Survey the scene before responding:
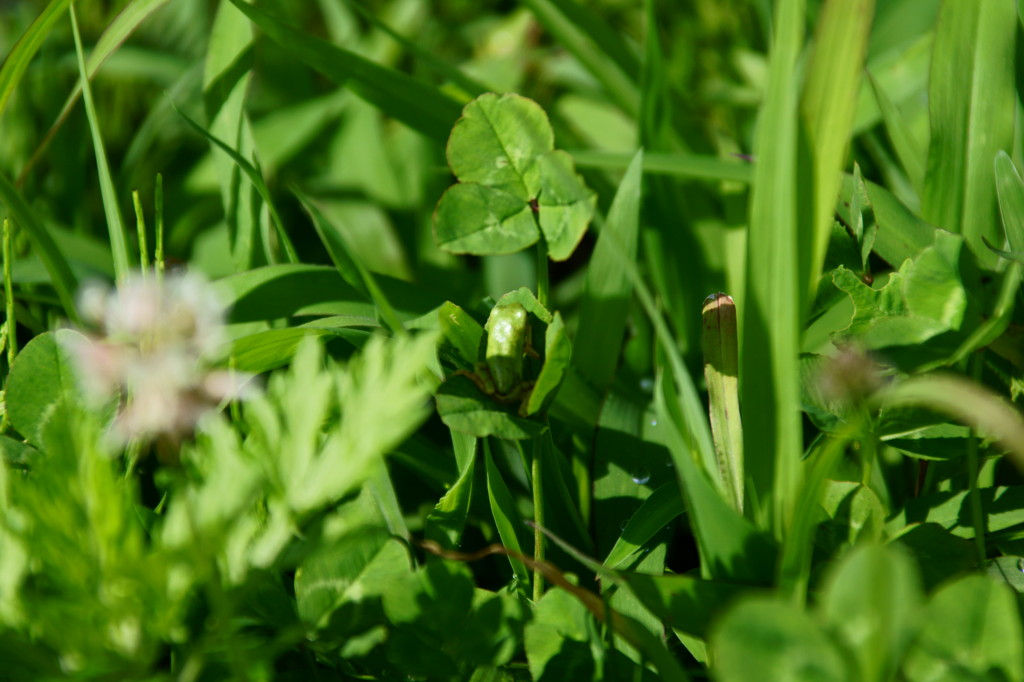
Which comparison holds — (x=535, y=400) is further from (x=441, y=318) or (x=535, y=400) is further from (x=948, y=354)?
(x=948, y=354)

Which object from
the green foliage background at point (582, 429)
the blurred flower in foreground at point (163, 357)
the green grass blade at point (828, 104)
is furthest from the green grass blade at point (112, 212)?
the green grass blade at point (828, 104)

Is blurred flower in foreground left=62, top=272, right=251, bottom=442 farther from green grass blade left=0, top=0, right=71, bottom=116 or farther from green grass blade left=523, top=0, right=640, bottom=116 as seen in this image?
green grass blade left=523, top=0, right=640, bottom=116

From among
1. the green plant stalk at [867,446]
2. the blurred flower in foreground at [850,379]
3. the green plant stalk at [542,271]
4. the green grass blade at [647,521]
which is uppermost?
the green plant stalk at [542,271]

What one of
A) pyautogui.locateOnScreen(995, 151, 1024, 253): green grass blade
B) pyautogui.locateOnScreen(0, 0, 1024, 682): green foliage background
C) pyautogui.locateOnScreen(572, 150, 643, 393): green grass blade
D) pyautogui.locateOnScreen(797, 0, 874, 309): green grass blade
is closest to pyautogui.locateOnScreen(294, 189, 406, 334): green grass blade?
pyautogui.locateOnScreen(0, 0, 1024, 682): green foliage background

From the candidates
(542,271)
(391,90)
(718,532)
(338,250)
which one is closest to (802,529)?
(718,532)

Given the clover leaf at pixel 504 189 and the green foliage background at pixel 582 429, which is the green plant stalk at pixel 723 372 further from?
the clover leaf at pixel 504 189

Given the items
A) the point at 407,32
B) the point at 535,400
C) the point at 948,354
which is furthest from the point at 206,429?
the point at 407,32

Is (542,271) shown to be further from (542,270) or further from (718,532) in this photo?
(718,532)
